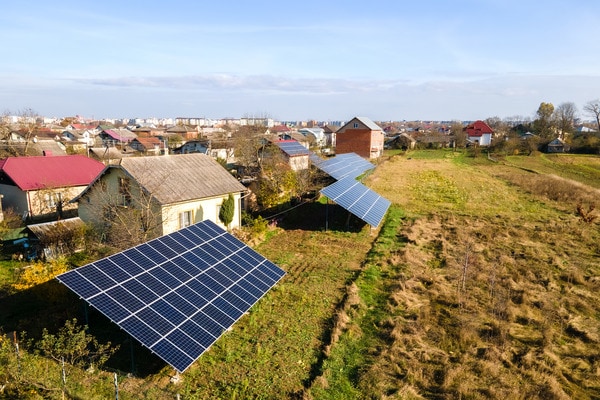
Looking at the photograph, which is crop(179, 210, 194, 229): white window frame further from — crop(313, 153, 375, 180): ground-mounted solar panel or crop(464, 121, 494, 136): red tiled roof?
crop(464, 121, 494, 136): red tiled roof

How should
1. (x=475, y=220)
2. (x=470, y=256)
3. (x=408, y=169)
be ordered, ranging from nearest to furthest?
(x=470, y=256) < (x=475, y=220) < (x=408, y=169)

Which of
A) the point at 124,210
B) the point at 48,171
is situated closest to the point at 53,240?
the point at 124,210

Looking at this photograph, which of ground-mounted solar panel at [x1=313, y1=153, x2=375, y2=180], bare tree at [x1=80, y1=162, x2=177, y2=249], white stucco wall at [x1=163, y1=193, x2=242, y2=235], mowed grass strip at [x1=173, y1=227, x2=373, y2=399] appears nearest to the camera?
mowed grass strip at [x1=173, y1=227, x2=373, y2=399]

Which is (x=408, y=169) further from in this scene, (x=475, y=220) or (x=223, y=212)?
(x=223, y=212)

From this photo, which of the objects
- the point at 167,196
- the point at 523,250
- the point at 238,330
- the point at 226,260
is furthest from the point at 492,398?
the point at 167,196

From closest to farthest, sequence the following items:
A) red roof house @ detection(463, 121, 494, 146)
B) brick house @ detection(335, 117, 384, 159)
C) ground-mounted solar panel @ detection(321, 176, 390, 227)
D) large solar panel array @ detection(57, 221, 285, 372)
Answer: large solar panel array @ detection(57, 221, 285, 372), ground-mounted solar panel @ detection(321, 176, 390, 227), brick house @ detection(335, 117, 384, 159), red roof house @ detection(463, 121, 494, 146)

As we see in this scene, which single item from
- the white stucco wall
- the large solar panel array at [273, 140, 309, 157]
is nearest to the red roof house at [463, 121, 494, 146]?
the large solar panel array at [273, 140, 309, 157]

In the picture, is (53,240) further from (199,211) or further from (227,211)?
(227,211)
